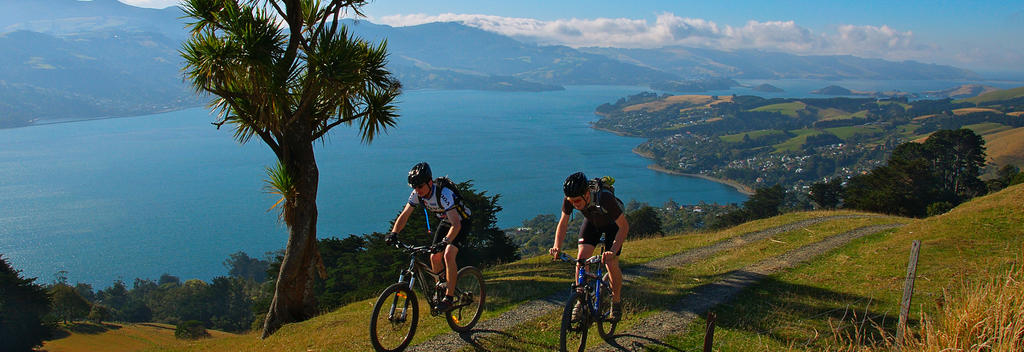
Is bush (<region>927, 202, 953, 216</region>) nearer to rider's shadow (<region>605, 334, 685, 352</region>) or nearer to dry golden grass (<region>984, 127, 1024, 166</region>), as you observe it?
rider's shadow (<region>605, 334, 685, 352</region>)

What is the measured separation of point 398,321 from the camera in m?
6.39

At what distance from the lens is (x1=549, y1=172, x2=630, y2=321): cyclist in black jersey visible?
223 inches

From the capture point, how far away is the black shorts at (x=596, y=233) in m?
6.05

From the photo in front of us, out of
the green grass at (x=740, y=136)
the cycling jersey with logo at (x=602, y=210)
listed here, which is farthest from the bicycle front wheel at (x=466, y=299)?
the green grass at (x=740, y=136)

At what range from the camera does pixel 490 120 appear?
190375 millimetres

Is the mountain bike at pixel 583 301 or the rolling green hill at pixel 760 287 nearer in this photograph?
the mountain bike at pixel 583 301

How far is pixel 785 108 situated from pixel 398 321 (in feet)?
691

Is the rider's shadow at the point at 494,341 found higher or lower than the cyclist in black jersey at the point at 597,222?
lower

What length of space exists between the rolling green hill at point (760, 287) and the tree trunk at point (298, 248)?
62 cm

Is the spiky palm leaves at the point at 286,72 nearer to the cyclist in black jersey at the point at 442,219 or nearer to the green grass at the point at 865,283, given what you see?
the cyclist in black jersey at the point at 442,219

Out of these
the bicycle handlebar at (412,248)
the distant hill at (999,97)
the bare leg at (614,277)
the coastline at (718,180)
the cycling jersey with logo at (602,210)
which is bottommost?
the coastline at (718,180)

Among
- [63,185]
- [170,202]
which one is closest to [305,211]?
[170,202]

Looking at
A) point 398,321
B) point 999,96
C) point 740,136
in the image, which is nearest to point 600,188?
point 398,321

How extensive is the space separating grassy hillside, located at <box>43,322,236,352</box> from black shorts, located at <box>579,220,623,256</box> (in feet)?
89.8
